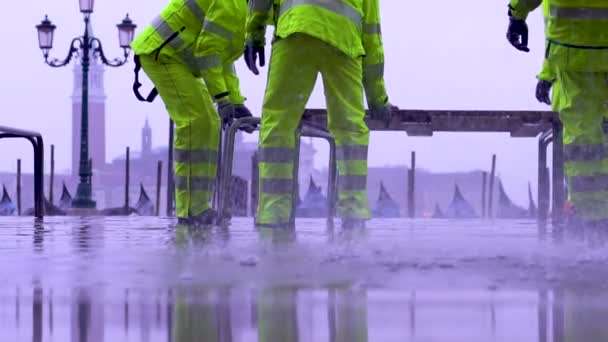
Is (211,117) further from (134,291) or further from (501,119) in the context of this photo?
(134,291)

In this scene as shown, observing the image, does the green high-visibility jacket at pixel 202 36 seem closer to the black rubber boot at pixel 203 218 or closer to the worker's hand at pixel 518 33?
the black rubber boot at pixel 203 218

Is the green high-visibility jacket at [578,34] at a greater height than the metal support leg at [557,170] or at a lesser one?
greater

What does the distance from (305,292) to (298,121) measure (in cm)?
286

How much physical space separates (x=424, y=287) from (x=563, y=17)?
264 cm

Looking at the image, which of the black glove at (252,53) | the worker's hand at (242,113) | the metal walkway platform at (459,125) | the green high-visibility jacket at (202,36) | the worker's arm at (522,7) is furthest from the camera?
the worker's hand at (242,113)

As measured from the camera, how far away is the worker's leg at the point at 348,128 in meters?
6.10

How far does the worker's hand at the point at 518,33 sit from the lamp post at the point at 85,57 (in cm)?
1732

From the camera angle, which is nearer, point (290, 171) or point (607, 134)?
point (290, 171)

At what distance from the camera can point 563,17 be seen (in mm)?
5848

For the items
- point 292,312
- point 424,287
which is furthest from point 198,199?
point 292,312

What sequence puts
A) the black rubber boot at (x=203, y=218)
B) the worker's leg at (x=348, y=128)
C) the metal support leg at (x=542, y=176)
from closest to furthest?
1. the worker's leg at (x=348, y=128)
2. the black rubber boot at (x=203, y=218)
3. the metal support leg at (x=542, y=176)

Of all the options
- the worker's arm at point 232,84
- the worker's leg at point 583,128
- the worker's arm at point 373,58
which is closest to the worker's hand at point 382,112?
the worker's arm at point 373,58

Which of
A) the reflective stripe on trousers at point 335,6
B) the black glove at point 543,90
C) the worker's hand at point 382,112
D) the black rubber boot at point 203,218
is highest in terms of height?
the reflective stripe on trousers at point 335,6

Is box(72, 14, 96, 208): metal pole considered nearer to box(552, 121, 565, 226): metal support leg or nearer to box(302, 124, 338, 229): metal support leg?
box(302, 124, 338, 229): metal support leg
